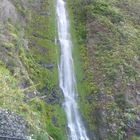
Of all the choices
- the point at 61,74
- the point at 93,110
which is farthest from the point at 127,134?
the point at 61,74

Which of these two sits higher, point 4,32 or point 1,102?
point 4,32

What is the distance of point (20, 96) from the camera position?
63.6ft

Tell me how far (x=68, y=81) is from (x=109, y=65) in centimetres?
328

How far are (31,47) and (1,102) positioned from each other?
15337 mm

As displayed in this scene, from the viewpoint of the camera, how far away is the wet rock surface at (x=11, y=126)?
15305 millimetres

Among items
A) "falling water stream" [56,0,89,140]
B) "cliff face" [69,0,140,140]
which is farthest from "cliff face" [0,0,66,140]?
"cliff face" [69,0,140,140]

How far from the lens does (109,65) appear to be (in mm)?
31516

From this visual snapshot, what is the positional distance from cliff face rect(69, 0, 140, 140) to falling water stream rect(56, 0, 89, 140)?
0.55 metres

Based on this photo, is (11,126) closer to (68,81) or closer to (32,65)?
(32,65)

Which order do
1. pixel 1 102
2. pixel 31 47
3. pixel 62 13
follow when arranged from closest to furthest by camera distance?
1. pixel 1 102
2. pixel 31 47
3. pixel 62 13

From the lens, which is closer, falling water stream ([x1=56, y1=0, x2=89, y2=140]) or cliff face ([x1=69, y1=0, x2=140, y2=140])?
falling water stream ([x1=56, y1=0, x2=89, y2=140])

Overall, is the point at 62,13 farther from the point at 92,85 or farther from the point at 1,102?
the point at 1,102

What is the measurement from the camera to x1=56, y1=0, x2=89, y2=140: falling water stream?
88.5ft

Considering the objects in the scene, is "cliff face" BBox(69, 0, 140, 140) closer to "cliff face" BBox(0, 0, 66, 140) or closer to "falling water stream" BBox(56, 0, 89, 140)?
"falling water stream" BBox(56, 0, 89, 140)
